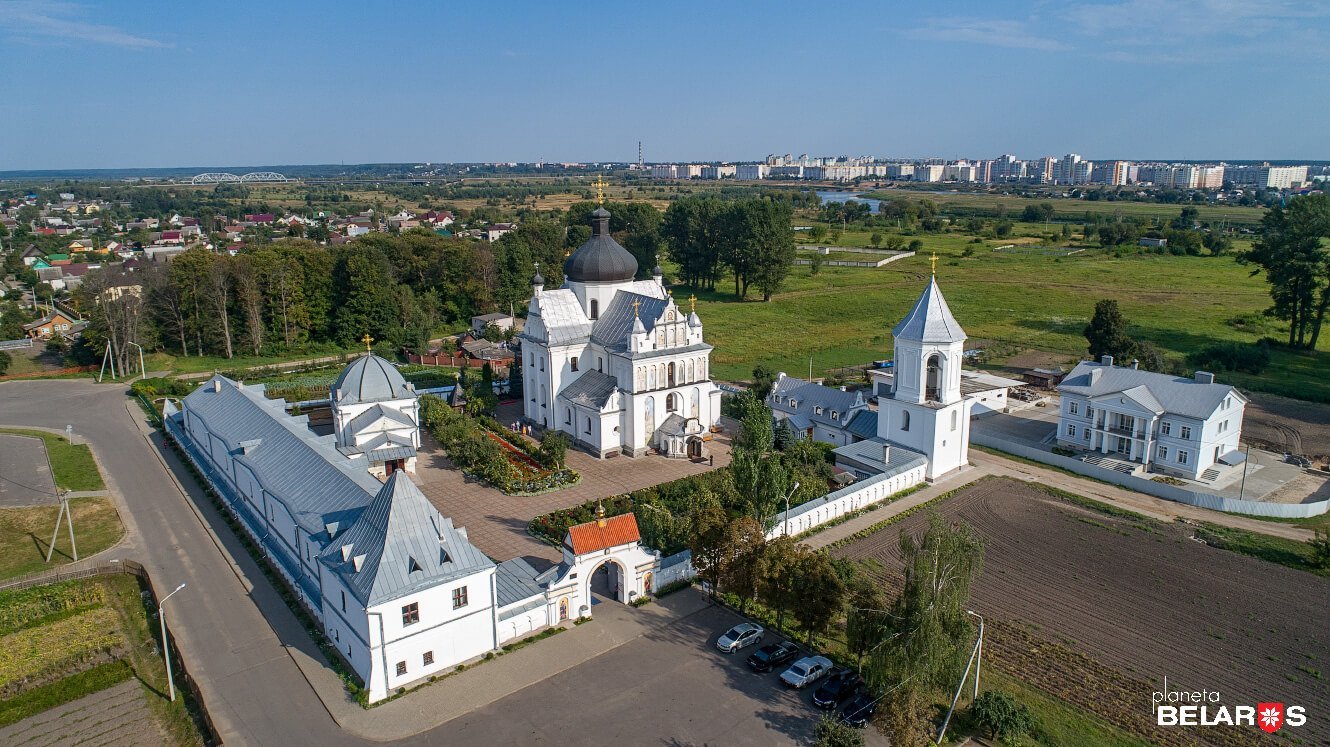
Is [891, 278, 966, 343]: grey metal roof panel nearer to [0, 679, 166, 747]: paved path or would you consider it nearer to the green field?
the green field

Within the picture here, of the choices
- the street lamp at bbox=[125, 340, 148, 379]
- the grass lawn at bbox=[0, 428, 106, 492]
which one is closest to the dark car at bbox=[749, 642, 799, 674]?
the grass lawn at bbox=[0, 428, 106, 492]

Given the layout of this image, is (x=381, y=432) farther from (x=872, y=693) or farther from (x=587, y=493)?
(x=872, y=693)

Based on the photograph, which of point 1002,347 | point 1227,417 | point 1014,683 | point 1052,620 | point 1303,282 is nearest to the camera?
point 1014,683

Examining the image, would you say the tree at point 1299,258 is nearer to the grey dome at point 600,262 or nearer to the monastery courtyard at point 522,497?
the monastery courtyard at point 522,497

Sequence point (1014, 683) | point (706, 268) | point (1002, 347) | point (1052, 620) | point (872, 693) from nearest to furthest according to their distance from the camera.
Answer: point (872, 693)
point (1014, 683)
point (1052, 620)
point (1002, 347)
point (706, 268)

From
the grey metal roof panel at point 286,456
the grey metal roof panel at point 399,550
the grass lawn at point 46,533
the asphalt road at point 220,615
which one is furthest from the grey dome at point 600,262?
the grass lawn at point 46,533

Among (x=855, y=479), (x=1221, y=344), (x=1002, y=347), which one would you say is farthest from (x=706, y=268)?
(x=855, y=479)

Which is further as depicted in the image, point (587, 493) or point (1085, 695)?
point (587, 493)
